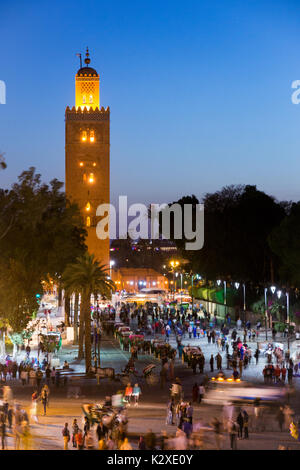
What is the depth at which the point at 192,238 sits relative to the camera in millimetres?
66562

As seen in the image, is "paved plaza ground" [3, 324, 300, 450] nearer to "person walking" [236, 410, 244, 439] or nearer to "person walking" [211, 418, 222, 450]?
"person walking" [211, 418, 222, 450]

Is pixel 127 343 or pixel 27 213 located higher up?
pixel 27 213

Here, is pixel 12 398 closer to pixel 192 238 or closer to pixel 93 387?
pixel 93 387

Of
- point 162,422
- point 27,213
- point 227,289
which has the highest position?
point 27,213

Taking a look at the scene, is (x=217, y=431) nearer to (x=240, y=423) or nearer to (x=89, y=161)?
(x=240, y=423)

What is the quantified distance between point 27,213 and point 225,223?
2417 centimetres

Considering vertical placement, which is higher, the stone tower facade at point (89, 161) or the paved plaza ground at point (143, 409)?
the stone tower facade at point (89, 161)

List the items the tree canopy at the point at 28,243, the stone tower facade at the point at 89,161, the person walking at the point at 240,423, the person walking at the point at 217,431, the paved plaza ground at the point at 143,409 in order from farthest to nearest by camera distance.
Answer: the stone tower facade at the point at 89,161 → the tree canopy at the point at 28,243 → the person walking at the point at 240,423 → the paved plaza ground at the point at 143,409 → the person walking at the point at 217,431

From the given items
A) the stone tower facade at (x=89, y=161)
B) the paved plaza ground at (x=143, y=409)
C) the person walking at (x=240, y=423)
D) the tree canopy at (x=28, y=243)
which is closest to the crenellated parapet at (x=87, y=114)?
the stone tower facade at (x=89, y=161)

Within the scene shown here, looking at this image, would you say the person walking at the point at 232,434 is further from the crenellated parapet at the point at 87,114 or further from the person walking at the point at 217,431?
the crenellated parapet at the point at 87,114

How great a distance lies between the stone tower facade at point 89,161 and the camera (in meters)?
78.3

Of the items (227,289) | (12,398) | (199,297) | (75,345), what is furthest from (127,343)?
(199,297)

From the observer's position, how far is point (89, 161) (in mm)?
79625
